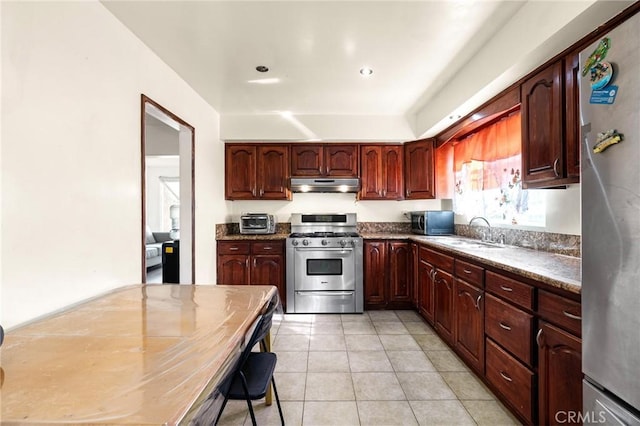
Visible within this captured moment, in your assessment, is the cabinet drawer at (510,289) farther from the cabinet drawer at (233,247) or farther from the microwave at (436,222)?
the cabinet drawer at (233,247)

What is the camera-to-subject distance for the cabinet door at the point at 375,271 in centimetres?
351

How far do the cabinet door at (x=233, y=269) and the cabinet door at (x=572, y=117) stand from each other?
3.19 meters

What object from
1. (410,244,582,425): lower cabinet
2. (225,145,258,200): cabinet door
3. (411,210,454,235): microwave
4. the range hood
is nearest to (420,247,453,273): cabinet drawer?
(410,244,582,425): lower cabinet

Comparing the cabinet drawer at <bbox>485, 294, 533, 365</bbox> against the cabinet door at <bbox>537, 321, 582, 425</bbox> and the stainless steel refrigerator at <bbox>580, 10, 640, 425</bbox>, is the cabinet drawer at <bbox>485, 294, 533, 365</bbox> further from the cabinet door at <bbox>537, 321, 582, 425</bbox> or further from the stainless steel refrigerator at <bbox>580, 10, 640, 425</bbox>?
the stainless steel refrigerator at <bbox>580, 10, 640, 425</bbox>

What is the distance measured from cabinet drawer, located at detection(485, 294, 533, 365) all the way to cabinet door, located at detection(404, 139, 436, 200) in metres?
1.99

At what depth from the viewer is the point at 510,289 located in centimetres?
165

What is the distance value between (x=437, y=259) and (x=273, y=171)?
2.37 meters

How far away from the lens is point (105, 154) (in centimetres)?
169

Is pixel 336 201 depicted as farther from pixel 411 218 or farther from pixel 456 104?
pixel 456 104

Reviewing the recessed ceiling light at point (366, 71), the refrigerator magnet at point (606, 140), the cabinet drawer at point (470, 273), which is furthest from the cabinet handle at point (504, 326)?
the recessed ceiling light at point (366, 71)

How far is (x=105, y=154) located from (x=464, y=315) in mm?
2820

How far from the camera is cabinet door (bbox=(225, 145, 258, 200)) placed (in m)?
3.81

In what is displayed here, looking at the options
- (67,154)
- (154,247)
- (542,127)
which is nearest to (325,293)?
(542,127)

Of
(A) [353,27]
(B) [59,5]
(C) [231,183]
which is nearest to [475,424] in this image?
(A) [353,27]
